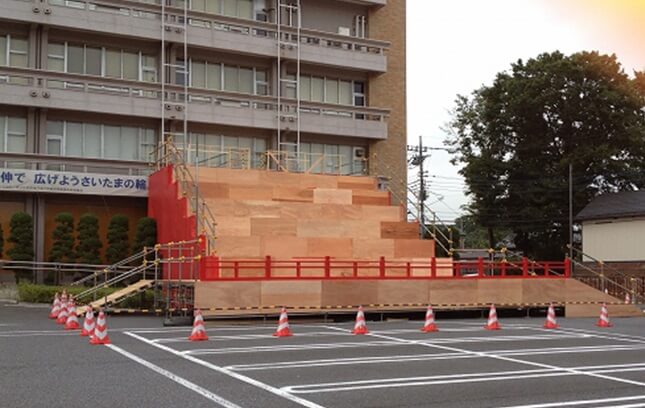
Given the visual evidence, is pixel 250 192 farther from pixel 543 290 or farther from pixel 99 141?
pixel 543 290

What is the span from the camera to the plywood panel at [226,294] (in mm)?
21578

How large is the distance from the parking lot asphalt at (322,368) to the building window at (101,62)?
19.6 m

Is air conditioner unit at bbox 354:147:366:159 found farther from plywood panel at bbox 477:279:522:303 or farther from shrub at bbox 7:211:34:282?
plywood panel at bbox 477:279:522:303

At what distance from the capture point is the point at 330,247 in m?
28.0

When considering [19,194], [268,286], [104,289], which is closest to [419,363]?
[268,286]

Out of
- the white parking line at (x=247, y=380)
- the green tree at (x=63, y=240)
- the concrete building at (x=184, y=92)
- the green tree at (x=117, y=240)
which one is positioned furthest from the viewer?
the concrete building at (x=184, y=92)

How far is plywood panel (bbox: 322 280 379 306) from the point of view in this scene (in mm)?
23484

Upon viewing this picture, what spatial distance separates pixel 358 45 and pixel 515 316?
2056cm

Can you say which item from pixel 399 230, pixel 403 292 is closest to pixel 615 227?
pixel 399 230

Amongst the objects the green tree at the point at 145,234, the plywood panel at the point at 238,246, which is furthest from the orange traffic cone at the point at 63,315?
the green tree at the point at 145,234

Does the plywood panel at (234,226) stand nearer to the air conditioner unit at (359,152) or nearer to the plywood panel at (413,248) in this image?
the plywood panel at (413,248)

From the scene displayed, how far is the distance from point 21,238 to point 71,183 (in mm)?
3469

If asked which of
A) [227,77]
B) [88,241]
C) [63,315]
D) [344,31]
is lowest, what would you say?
[63,315]

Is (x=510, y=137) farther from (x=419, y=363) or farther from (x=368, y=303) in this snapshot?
(x=419, y=363)
